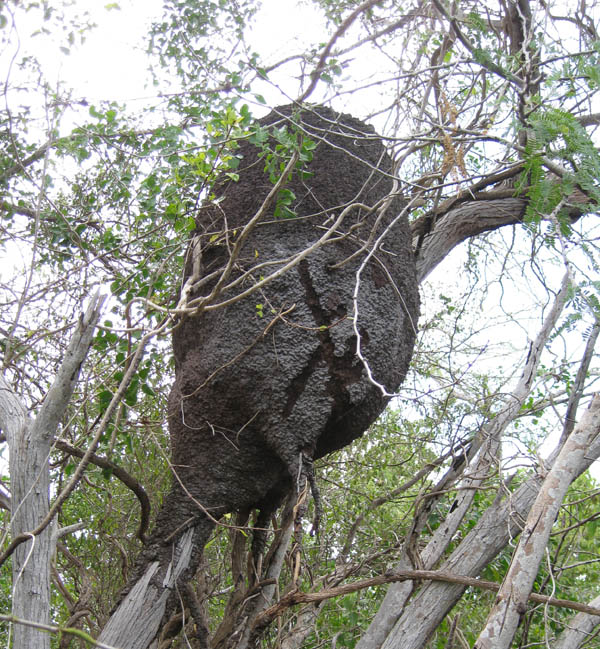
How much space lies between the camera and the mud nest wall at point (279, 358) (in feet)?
10.7

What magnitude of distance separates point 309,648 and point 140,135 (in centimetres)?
355

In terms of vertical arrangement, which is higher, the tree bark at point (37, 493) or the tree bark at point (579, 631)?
the tree bark at point (37, 493)

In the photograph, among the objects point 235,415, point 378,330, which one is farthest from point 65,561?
point 378,330

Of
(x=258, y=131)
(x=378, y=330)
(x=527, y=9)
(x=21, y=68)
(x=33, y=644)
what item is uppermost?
(x=527, y=9)

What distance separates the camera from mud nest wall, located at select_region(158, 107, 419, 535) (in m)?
3.28

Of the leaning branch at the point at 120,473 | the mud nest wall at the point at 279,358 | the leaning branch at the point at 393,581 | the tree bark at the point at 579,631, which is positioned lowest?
the tree bark at the point at 579,631

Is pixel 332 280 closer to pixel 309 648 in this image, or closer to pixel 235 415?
pixel 235 415

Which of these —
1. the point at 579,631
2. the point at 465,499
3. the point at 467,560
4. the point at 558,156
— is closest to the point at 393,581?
the point at 467,560

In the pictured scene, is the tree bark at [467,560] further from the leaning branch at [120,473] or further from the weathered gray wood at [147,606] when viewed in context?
the leaning branch at [120,473]

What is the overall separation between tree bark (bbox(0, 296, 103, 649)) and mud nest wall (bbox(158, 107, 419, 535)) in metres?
0.69

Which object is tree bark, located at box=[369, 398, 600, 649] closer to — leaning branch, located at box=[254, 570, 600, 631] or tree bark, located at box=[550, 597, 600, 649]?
leaning branch, located at box=[254, 570, 600, 631]

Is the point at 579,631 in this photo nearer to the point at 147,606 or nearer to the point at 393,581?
the point at 393,581

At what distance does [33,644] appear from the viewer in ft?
8.61

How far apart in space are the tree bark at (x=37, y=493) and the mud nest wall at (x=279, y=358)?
27.0 inches
